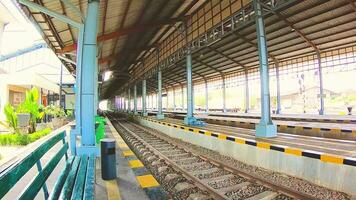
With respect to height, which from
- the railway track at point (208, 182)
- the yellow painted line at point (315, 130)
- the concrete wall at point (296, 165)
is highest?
the yellow painted line at point (315, 130)

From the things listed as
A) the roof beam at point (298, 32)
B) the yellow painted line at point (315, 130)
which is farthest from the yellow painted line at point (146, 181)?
the roof beam at point (298, 32)

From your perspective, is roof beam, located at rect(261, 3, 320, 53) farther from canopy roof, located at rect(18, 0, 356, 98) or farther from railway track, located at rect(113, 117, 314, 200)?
railway track, located at rect(113, 117, 314, 200)

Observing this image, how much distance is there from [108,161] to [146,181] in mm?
787

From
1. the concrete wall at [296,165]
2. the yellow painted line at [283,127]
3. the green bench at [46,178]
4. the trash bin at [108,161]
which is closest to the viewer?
the green bench at [46,178]

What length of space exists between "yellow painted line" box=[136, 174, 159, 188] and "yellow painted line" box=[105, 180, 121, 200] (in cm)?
46

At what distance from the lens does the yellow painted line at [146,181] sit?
472 centimetres

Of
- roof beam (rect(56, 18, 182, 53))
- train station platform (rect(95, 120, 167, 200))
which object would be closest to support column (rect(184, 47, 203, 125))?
roof beam (rect(56, 18, 182, 53))

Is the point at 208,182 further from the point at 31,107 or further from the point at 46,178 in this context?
the point at 31,107

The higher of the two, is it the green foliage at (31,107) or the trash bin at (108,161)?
the green foliage at (31,107)

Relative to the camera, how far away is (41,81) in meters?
22.3

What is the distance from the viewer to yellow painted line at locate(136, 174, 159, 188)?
4723 mm

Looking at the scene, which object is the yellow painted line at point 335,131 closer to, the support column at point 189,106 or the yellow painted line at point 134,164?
the support column at point 189,106

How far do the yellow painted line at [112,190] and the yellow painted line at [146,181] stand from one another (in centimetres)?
46

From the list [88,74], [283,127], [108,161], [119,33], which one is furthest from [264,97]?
[119,33]
